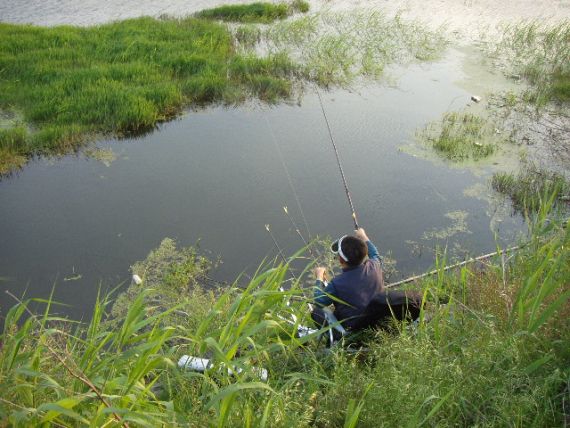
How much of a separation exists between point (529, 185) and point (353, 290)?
135 inches

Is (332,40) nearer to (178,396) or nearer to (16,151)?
(16,151)

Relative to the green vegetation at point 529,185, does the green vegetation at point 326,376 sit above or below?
above

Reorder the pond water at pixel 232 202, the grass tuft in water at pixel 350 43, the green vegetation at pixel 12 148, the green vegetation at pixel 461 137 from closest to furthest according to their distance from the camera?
the pond water at pixel 232 202 < the green vegetation at pixel 12 148 < the green vegetation at pixel 461 137 < the grass tuft in water at pixel 350 43

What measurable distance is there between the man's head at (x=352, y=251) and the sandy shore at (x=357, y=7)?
778 centimetres

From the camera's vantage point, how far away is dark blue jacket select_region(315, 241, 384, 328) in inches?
115

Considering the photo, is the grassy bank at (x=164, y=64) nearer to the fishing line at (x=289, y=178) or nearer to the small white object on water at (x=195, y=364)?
the fishing line at (x=289, y=178)

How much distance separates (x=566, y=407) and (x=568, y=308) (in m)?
0.55

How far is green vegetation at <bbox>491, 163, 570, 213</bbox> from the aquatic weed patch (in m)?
3.12

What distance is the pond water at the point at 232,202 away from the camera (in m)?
4.62

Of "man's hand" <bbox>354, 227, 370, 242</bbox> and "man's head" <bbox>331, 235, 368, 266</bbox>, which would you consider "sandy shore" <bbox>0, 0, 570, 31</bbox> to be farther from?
"man's head" <bbox>331, 235, 368, 266</bbox>

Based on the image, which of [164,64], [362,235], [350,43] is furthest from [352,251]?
[350,43]

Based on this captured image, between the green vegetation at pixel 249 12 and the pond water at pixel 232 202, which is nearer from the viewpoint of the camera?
the pond water at pixel 232 202

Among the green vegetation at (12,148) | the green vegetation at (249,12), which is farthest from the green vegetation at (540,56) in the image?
the green vegetation at (12,148)

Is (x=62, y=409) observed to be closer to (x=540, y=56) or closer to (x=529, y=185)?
(x=529, y=185)
